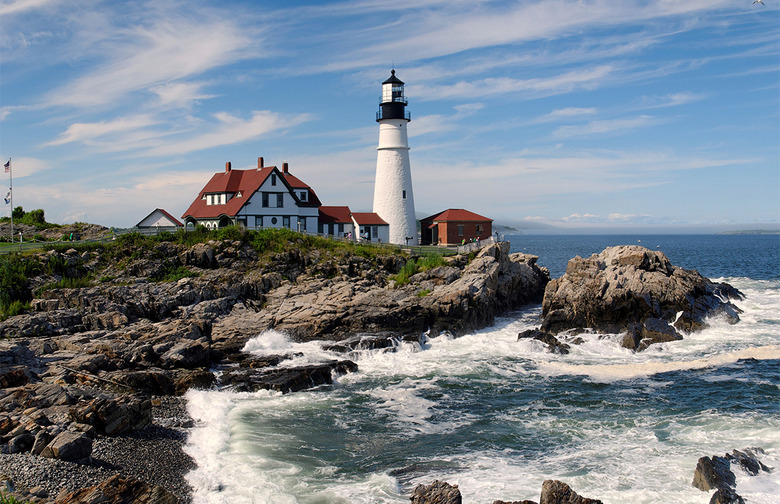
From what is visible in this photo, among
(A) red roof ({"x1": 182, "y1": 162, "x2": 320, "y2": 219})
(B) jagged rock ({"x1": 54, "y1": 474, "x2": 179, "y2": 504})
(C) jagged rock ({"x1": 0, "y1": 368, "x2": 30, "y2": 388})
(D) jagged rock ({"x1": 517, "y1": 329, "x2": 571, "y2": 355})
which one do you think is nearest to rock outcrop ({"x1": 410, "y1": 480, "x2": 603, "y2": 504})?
(B) jagged rock ({"x1": 54, "y1": 474, "x2": 179, "y2": 504})

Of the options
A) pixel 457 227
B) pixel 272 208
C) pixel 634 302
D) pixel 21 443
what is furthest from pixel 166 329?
pixel 457 227

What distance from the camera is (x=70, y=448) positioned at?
13.5 metres

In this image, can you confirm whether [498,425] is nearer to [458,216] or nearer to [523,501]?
[523,501]

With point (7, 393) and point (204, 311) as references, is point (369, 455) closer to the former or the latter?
point (7, 393)

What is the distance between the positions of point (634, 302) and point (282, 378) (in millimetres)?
19088

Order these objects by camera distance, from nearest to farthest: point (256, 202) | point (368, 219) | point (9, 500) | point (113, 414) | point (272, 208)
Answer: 1. point (9, 500)
2. point (113, 414)
3. point (256, 202)
4. point (272, 208)
5. point (368, 219)

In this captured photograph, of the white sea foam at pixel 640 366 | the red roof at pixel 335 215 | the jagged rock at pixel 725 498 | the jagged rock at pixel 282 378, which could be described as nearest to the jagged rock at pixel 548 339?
the white sea foam at pixel 640 366

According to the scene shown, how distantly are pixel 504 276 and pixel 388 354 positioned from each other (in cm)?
1342

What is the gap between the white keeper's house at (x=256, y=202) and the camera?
42.8 metres

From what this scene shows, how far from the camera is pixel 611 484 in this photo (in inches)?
517

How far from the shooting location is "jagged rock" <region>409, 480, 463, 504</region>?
37.6 feet

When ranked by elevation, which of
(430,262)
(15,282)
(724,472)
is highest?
(430,262)

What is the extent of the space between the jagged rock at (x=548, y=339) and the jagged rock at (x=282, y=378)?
10.5 metres

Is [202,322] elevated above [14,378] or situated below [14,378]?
above
